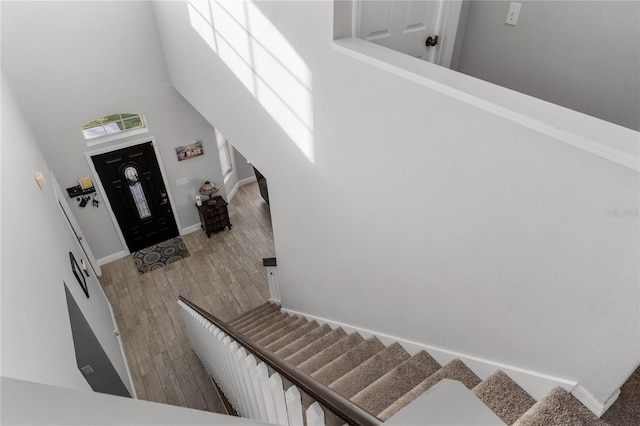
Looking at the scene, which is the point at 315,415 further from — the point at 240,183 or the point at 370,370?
the point at 240,183

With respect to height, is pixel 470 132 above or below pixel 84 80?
above

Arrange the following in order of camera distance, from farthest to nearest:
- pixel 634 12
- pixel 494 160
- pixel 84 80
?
pixel 84 80
pixel 634 12
pixel 494 160

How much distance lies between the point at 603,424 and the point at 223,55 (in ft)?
12.4

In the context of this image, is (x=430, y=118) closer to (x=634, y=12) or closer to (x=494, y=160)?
(x=494, y=160)

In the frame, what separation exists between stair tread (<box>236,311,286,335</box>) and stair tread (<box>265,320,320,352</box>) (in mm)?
714

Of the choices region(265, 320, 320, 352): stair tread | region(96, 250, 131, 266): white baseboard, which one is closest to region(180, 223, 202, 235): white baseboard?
region(96, 250, 131, 266): white baseboard

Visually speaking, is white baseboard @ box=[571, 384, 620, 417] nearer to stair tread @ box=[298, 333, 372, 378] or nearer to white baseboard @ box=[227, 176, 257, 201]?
stair tread @ box=[298, 333, 372, 378]

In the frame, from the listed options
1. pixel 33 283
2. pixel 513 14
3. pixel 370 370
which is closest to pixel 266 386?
pixel 370 370

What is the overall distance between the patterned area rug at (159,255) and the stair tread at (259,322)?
232 cm

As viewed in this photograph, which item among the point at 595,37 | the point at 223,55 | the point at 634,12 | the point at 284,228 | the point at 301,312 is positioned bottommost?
the point at 301,312

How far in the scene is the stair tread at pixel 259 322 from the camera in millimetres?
4465

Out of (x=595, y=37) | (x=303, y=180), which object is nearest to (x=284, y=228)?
(x=303, y=180)

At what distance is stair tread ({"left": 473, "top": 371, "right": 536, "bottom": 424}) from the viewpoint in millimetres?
1813

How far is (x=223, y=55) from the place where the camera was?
11.9ft
